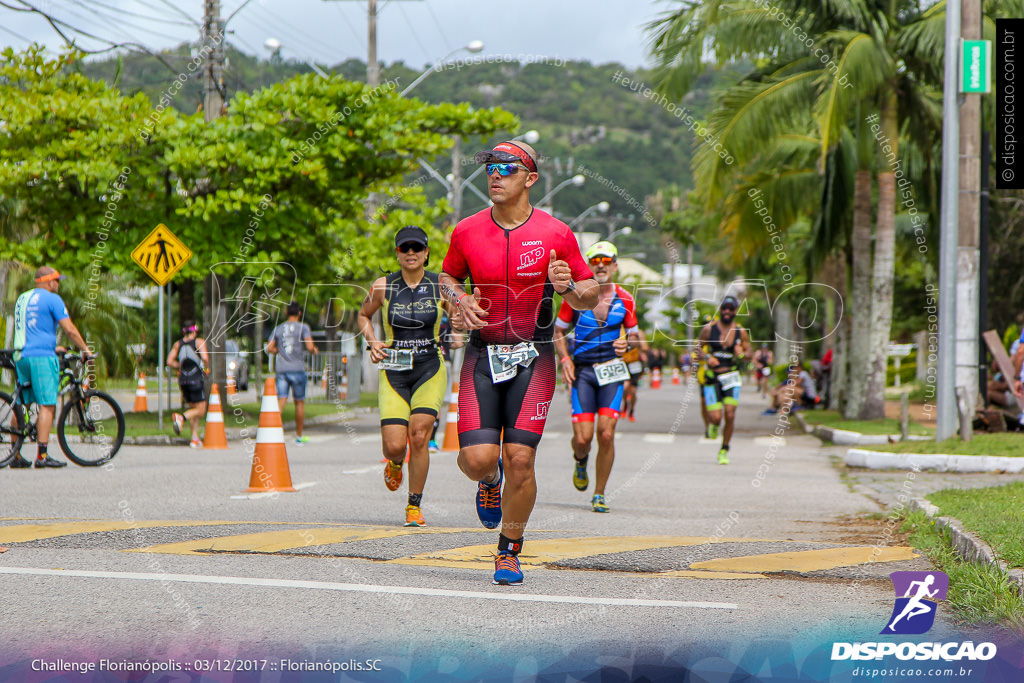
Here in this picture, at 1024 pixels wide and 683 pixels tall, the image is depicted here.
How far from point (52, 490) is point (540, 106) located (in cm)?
7194

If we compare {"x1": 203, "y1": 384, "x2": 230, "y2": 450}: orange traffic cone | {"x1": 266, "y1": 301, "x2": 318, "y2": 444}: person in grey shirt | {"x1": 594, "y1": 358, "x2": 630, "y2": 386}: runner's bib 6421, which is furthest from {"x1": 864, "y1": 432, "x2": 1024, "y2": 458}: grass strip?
{"x1": 203, "y1": 384, "x2": 230, "y2": 450}: orange traffic cone

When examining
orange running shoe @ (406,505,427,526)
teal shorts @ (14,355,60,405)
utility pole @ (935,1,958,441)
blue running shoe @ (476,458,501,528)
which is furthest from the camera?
utility pole @ (935,1,958,441)

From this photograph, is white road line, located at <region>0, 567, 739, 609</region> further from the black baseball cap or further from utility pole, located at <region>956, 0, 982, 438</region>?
utility pole, located at <region>956, 0, 982, 438</region>

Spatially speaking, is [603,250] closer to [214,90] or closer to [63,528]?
[63,528]

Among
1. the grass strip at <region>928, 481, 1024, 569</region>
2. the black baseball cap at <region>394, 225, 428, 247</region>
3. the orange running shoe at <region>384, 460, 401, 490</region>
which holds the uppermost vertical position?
the black baseball cap at <region>394, 225, 428, 247</region>

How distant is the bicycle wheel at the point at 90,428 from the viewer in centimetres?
1187

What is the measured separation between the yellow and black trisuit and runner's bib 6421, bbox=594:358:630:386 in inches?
58.4

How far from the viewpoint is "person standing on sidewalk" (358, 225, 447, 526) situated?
8.04 m

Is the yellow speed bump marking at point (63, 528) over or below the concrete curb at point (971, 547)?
below

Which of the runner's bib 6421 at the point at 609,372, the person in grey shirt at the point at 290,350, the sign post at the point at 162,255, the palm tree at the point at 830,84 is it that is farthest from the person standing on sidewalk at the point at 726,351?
the sign post at the point at 162,255

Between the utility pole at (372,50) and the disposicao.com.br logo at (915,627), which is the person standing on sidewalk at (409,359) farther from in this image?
the utility pole at (372,50)

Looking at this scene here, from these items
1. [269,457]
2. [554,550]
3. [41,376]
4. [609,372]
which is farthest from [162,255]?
[554,550]

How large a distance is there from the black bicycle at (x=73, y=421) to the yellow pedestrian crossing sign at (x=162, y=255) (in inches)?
189

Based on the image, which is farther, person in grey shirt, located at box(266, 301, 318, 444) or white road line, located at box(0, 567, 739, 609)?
person in grey shirt, located at box(266, 301, 318, 444)
